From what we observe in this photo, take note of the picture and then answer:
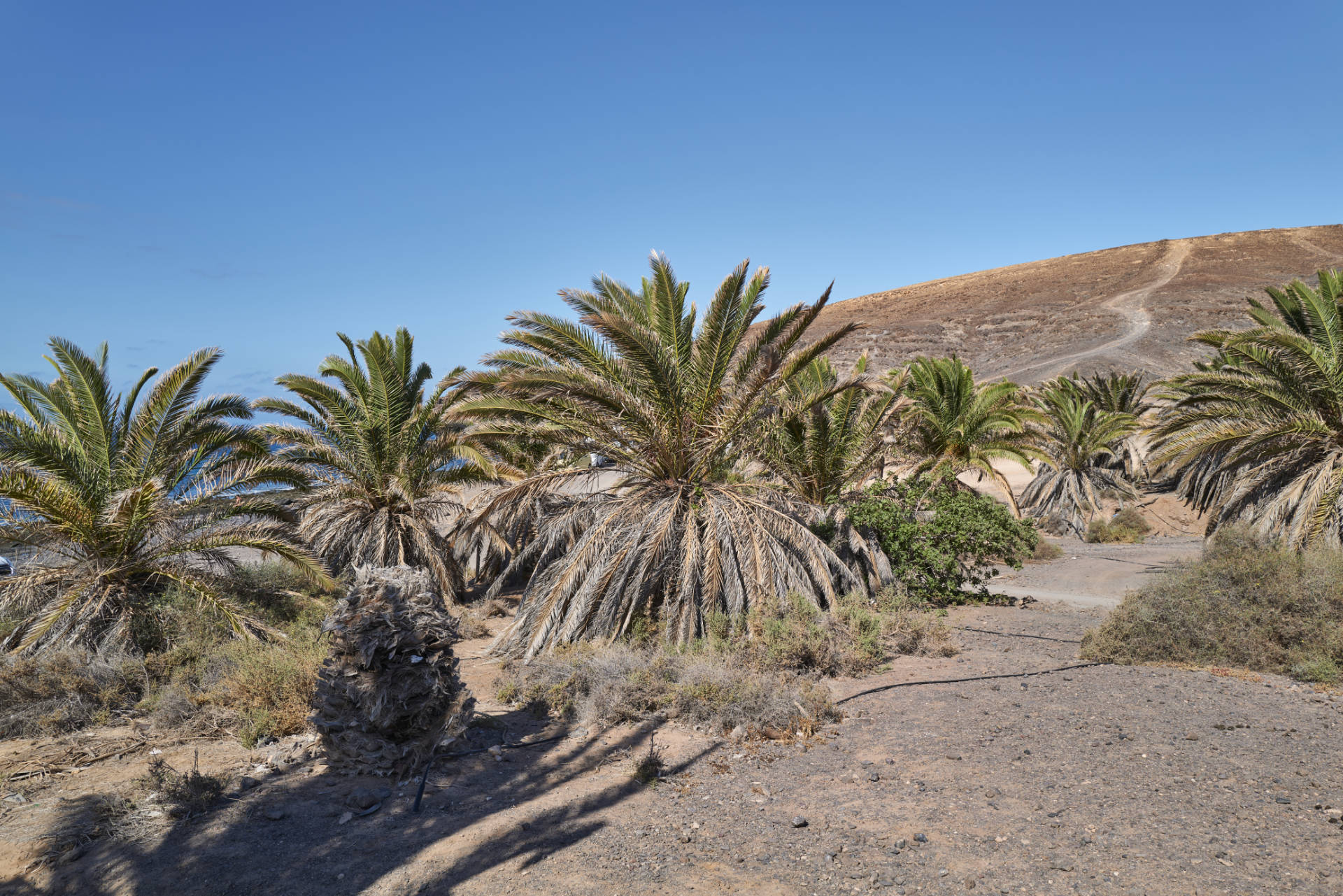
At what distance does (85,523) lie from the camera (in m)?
8.94

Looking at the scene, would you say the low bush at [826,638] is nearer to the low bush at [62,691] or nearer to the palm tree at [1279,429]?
the palm tree at [1279,429]

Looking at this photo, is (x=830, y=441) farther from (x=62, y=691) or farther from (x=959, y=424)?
(x=62, y=691)

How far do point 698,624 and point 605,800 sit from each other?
4.10m

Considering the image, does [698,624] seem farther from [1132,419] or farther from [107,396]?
[1132,419]

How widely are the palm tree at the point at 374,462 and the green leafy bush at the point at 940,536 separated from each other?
22.1 feet

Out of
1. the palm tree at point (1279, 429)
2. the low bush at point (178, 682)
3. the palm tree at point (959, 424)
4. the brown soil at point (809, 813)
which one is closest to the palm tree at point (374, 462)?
the low bush at point (178, 682)

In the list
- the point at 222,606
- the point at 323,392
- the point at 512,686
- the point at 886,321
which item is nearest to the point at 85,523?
the point at 222,606

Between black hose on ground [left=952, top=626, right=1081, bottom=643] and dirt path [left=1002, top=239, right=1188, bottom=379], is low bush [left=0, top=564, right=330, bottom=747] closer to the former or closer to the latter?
black hose on ground [left=952, top=626, right=1081, bottom=643]

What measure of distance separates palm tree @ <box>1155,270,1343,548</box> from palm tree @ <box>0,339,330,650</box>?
534 inches

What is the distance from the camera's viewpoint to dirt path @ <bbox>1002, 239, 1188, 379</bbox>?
154 ft

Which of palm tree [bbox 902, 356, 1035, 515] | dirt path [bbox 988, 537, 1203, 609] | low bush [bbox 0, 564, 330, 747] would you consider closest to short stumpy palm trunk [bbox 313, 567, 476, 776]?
low bush [bbox 0, 564, 330, 747]

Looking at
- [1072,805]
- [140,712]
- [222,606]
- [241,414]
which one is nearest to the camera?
[1072,805]

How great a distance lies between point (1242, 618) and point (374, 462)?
40.1 ft

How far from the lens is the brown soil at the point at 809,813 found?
14.7 ft
